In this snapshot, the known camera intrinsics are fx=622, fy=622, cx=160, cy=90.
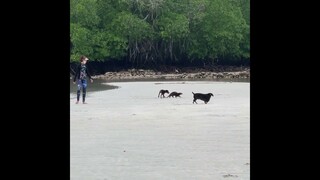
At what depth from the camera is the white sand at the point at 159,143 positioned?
23.6ft

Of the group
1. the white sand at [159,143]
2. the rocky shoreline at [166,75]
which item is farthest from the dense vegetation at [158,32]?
the white sand at [159,143]

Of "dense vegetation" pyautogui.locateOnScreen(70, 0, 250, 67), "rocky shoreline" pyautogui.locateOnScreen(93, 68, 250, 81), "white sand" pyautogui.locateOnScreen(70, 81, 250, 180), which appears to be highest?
"dense vegetation" pyautogui.locateOnScreen(70, 0, 250, 67)

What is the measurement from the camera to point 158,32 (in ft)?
201

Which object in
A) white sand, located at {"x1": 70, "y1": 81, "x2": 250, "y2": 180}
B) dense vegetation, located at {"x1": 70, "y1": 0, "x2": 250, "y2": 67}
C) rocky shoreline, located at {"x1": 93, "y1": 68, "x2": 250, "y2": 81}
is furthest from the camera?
dense vegetation, located at {"x1": 70, "y1": 0, "x2": 250, "y2": 67}

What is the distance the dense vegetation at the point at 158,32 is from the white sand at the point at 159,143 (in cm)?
4234

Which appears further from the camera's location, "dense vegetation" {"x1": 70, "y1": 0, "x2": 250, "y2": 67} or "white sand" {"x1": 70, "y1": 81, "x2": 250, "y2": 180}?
"dense vegetation" {"x1": 70, "y1": 0, "x2": 250, "y2": 67}

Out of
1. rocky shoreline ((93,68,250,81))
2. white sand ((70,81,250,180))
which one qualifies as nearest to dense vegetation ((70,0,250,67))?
rocky shoreline ((93,68,250,81))

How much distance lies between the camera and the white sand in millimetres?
7184

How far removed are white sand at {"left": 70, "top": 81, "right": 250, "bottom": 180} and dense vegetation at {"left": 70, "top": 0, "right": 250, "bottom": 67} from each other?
139 feet

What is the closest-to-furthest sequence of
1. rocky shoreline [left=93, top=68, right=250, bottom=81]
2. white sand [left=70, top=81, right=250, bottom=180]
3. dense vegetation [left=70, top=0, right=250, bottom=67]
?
Result: 1. white sand [left=70, top=81, right=250, bottom=180]
2. rocky shoreline [left=93, top=68, right=250, bottom=81]
3. dense vegetation [left=70, top=0, right=250, bottom=67]

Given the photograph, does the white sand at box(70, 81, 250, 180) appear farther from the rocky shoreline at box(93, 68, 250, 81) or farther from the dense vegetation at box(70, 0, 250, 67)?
the dense vegetation at box(70, 0, 250, 67)

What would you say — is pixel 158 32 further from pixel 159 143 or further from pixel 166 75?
pixel 159 143
